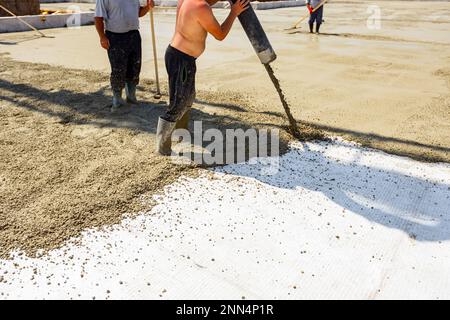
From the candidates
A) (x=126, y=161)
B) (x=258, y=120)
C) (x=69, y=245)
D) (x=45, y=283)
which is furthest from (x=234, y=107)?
(x=45, y=283)

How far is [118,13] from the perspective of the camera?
450cm

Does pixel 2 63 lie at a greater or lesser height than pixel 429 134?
greater

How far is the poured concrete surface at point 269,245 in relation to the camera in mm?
2297

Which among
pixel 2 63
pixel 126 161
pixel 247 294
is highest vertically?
pixel 2 63

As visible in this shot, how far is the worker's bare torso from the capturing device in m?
3.11

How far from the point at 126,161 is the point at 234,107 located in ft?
6.25

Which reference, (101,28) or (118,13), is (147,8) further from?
(101,28)

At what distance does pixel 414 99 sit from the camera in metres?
5.43

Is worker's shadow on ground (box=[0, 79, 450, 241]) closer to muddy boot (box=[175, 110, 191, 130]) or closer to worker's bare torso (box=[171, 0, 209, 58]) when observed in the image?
muddy boot (box=[175, 110, 191, 130])

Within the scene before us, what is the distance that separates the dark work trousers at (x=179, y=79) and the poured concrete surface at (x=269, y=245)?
2.13 feet

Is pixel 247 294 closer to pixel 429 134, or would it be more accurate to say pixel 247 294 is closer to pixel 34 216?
pixel 34 216

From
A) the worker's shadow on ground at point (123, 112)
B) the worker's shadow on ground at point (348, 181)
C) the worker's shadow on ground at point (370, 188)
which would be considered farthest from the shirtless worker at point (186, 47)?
the worker's shadow on ground at point (370, 188)

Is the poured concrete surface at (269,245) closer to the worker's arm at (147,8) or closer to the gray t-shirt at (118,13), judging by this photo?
the gray t-shirt at (118,13)

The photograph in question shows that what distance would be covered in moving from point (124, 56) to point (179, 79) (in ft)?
5.27
